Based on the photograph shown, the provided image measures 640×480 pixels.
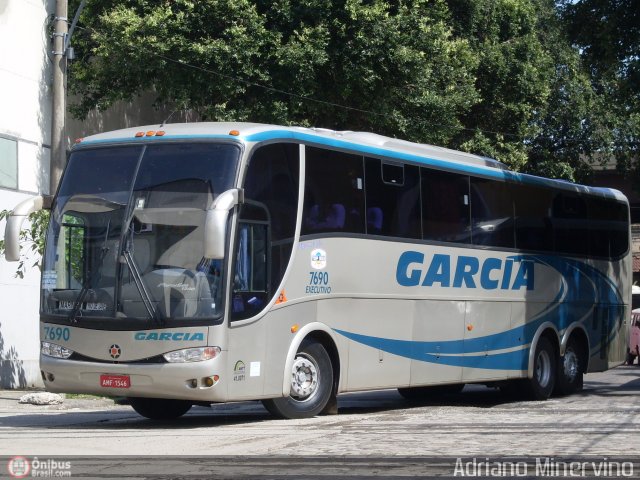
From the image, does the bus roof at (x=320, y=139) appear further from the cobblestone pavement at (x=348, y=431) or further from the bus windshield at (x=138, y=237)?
the cobblestone pavement at (x=348, y=431)

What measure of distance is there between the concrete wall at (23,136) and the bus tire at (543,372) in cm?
1021

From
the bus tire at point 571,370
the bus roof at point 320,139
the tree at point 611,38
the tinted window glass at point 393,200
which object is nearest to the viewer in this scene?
the bus roof at point 320,139

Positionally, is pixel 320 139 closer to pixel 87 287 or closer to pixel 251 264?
pixel 251 264

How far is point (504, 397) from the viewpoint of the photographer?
19.0m

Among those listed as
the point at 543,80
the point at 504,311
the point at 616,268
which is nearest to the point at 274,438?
the point at 504,311

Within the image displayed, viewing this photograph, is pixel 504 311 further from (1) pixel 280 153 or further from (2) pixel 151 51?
(2) pixel 151 51

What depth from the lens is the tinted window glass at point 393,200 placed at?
14383 mm

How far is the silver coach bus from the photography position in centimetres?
1197

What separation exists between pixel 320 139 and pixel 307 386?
9.96ft

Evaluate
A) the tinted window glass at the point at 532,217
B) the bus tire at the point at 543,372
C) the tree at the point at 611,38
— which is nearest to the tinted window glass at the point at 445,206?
the tinted window glass at the point at 532,217

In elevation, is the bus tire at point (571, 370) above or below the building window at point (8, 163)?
below

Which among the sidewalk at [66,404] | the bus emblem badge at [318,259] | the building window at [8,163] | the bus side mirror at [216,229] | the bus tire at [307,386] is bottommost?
the sidewalk at [66,404]

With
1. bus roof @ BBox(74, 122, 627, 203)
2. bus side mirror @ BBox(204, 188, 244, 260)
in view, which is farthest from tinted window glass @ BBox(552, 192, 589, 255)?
bus side mirror @ BBox(204, 188, 244, 260)

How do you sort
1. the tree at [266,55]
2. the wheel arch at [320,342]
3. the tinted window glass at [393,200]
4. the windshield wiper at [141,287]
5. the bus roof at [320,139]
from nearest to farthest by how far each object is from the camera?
the windshield wiper at [141,287], the bus roof at [320,139], the wheel arch at [320,342], the tinted window glass at [393,200], the tree at [266,55]
